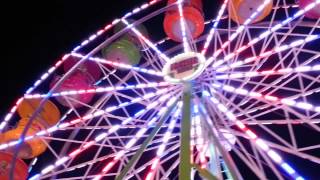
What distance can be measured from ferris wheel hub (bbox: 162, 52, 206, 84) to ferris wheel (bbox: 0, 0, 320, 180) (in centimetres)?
1

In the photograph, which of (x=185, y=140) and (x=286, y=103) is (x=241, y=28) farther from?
(x=185, y=140)

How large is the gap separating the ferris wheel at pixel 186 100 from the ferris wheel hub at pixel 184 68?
0.01 meters

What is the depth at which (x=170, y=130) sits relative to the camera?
21.7 ft

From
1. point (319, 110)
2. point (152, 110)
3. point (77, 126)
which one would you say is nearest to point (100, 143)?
point (77, 126)

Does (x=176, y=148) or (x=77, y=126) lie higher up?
(x=77, y=126)

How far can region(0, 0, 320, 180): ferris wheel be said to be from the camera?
6.02 metres

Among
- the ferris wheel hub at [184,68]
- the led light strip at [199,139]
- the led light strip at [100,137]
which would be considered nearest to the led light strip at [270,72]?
the ferris wheel hub at [184,68]

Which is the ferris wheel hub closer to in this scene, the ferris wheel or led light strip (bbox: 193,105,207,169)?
the ferris wheel

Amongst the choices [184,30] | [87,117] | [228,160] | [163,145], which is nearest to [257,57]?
[184,30]

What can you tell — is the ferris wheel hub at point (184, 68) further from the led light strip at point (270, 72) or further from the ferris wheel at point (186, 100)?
the led light strip at point (270, 72)

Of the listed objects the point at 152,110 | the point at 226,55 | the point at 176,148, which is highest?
the point at 226,55

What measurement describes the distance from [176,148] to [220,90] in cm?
123

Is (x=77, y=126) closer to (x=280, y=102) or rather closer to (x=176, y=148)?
(x=176, y=148)

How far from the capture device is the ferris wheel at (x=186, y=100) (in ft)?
19.7
